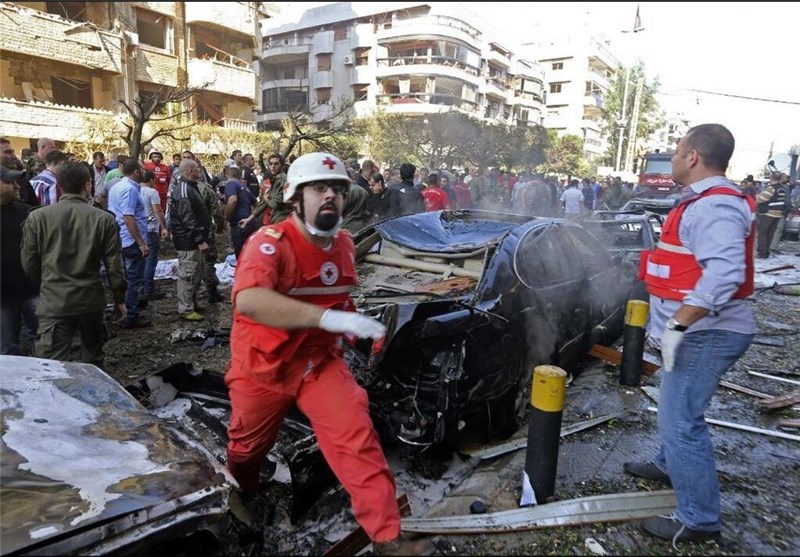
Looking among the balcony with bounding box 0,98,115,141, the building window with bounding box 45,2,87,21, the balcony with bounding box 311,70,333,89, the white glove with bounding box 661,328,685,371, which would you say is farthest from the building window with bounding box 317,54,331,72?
the white glove with bounding box 661,328,685,371

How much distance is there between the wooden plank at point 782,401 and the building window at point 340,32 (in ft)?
138

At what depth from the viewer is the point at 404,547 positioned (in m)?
1.92

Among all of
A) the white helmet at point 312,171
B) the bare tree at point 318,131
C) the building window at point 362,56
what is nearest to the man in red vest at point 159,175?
the bare tree at point 318,131

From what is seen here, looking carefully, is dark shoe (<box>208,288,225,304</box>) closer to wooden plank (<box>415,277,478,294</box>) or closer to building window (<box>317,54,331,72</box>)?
wooden plank (<box>415,277,478,294</box>)

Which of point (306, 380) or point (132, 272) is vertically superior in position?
point (306, 380)

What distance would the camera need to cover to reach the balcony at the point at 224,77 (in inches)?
888

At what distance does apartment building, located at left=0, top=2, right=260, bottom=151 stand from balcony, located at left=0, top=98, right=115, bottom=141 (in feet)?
0.09

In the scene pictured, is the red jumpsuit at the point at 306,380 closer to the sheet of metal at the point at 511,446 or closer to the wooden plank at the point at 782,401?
the sheet of metal at the point at 511,446

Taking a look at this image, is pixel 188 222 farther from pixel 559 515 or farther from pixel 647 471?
pixel 647 471

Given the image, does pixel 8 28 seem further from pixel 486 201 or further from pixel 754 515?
pixel 754 515

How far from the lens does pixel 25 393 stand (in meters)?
2.52

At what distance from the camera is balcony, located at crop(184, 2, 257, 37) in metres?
22.5

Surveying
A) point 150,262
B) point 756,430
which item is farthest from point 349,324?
point 150,262

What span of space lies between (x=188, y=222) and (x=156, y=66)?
1900cm
